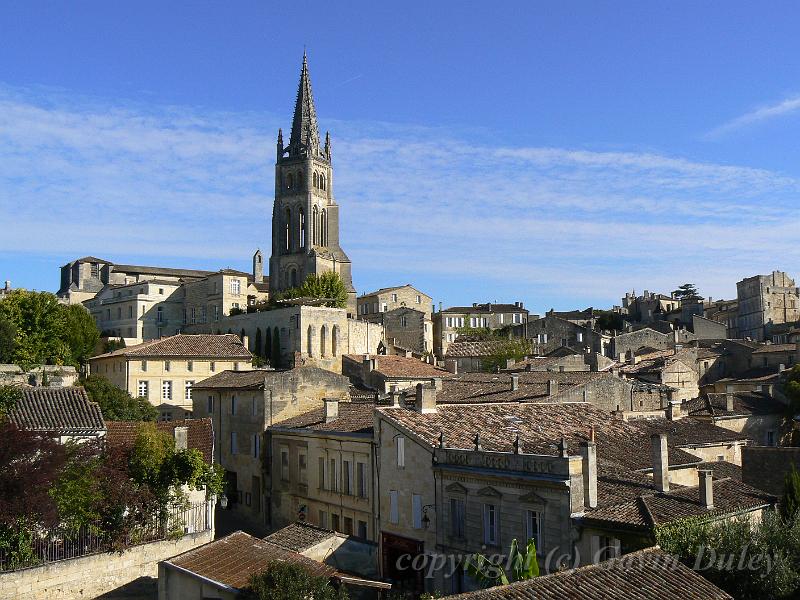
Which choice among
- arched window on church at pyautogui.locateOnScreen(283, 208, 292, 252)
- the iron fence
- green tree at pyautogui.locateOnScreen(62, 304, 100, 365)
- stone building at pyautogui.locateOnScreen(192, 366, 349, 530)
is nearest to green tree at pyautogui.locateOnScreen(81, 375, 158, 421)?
stone building at pyautogui.locateOnScreen(192, 366, 349, 530)

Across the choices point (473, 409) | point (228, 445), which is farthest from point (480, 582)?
point (228, 445)

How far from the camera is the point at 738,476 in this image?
33250 millimetres

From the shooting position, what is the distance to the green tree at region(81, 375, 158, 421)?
51219 millimetres

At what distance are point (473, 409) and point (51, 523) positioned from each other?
16478mm

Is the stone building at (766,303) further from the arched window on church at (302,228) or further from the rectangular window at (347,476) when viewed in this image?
the rectangular window at (347,476)

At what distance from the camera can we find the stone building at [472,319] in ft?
381

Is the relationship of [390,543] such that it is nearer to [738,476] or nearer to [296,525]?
[296,525]

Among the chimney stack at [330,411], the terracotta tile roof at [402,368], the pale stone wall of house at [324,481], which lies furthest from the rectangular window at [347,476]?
the terracotta tile roof at [402,368]

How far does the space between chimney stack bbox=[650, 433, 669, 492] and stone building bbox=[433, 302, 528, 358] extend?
8758cm

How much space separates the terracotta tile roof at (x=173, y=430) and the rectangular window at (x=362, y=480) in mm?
6830

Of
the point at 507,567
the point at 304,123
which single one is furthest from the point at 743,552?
the point at 304,123

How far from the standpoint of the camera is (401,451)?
3209 centimetres

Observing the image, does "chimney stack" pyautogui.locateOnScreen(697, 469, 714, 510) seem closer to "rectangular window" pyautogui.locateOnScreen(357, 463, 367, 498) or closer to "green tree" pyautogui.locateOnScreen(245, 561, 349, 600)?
"green tree" pyautogui.locateOnScreen(245, 561, 349, 600)

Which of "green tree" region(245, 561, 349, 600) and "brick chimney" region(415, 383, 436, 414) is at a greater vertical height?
"brick chimney" region(415, 383, 436, 414)
